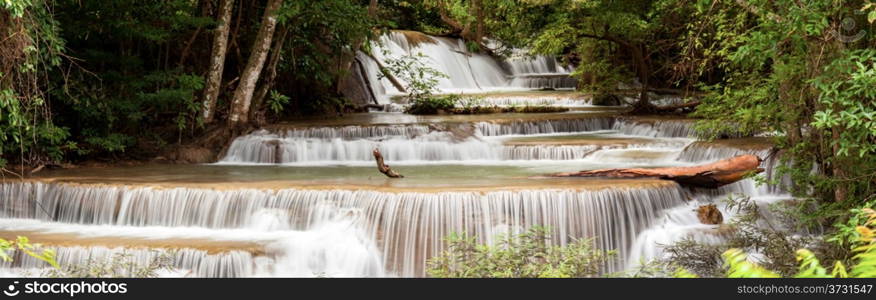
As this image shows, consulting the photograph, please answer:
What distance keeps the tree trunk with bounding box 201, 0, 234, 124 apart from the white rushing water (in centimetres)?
878

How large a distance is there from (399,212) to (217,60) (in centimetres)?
693

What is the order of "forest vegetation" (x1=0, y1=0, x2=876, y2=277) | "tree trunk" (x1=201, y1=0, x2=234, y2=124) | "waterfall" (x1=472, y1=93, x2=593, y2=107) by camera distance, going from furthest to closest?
"waterfall" (x1=472, y1=93, x2=593, y2=107) → "tree trunk" (x1=201, y1=0, x2=234, y2=124) → "forest vegetation" (x1=0, y1=0, x2=876, y2=277)

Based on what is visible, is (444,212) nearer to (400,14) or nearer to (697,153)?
(697,153)

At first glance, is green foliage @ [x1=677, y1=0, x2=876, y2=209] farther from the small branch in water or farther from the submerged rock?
the small branch in water

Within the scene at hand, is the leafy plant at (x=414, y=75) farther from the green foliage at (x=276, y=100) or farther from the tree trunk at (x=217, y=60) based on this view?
the tree trunk at (x=217, y=60)

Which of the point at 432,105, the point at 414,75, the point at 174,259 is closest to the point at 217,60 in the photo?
the point at 414,75

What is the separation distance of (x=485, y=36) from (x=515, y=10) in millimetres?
Answer: 11478

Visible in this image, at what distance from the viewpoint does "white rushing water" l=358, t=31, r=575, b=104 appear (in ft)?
89.6

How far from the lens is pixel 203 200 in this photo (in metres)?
12.1

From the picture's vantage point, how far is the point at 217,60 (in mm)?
16969

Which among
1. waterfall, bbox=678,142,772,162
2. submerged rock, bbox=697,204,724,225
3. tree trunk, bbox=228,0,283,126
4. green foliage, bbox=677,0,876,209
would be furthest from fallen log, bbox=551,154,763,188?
tree trunk, bbox=228,0,283,126

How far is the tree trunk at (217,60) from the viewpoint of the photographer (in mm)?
16781

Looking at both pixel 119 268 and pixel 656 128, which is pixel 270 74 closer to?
pixel 656 128
